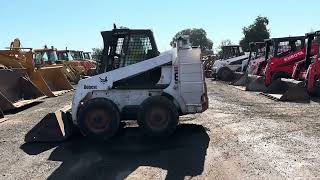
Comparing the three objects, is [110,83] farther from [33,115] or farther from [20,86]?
[20,86]

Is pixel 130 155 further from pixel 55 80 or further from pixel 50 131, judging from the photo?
pixel 55 80

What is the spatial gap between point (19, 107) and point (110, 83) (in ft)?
21.8

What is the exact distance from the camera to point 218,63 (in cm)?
3056

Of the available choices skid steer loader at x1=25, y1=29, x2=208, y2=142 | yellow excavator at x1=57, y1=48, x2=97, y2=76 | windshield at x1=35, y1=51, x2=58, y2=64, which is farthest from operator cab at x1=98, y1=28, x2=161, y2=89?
yellow excavator at x1=57, y1=48, x2=97, y2=76

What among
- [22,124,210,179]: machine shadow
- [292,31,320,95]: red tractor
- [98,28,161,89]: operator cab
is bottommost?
[22,124,210,179]: machine shadow

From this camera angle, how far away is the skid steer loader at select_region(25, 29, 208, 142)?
9328mm

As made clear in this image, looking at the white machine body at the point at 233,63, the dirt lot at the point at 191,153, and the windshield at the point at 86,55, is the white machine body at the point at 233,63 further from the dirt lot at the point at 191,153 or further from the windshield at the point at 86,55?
the dirt lot at the point at 191,153

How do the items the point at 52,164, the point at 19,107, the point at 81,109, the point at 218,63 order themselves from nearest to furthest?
the point at 52,164, the point at 81,109, the point at 19,107, the point at 218,63

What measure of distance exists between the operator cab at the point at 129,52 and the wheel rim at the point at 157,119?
706mm

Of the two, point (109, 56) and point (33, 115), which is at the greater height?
point (109, 56)

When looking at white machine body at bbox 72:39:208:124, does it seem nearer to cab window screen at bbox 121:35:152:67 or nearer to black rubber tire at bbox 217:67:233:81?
cab window screen at bbox 121:35:152:67

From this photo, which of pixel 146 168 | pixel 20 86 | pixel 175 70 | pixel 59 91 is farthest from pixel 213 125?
pixel 59 91

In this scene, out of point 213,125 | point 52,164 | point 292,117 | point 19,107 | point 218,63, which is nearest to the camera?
point 52,164

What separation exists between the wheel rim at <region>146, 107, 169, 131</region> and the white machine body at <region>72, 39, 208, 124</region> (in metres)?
0.44
